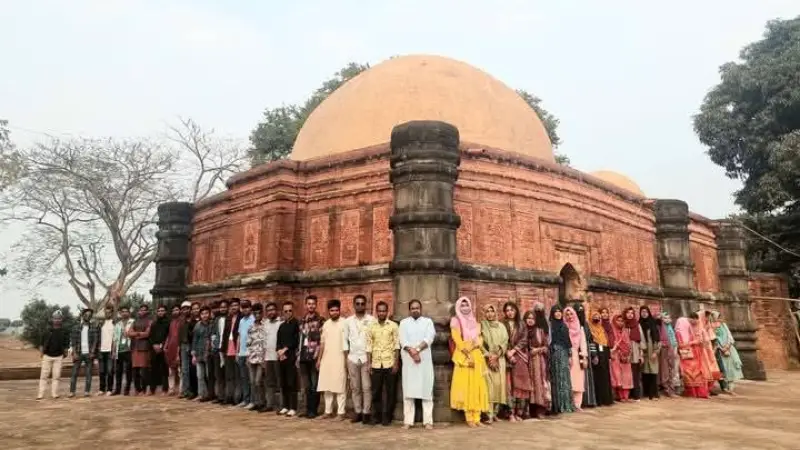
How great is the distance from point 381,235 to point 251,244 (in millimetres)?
2367

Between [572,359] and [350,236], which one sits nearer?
[572,359]

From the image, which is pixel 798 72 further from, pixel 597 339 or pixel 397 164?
pixel 397 164

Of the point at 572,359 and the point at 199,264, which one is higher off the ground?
the point at 199,264

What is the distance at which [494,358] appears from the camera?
607cm

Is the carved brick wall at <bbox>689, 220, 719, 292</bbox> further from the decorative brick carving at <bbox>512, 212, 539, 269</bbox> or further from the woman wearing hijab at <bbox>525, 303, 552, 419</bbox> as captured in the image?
the woman wearing hijab at <bbox>525, 303, 552, 419</bbox>

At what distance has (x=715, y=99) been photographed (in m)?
18.1

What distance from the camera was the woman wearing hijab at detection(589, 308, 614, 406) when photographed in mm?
7469

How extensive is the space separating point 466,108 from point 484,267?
3.49m

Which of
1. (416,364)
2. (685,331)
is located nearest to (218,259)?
(416,364)

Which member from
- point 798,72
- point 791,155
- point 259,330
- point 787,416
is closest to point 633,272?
point 787,416

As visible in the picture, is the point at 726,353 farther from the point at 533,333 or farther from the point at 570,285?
the point at 533,333

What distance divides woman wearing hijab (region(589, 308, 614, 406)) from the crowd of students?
2cm

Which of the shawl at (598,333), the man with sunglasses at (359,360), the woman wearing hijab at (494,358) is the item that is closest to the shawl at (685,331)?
the shawl at (598,333)

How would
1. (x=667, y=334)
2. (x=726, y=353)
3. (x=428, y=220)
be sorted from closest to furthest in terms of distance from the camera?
1. (x=428, y=220)
2. (x=667, y=334)
3. (x=726, y=353)
